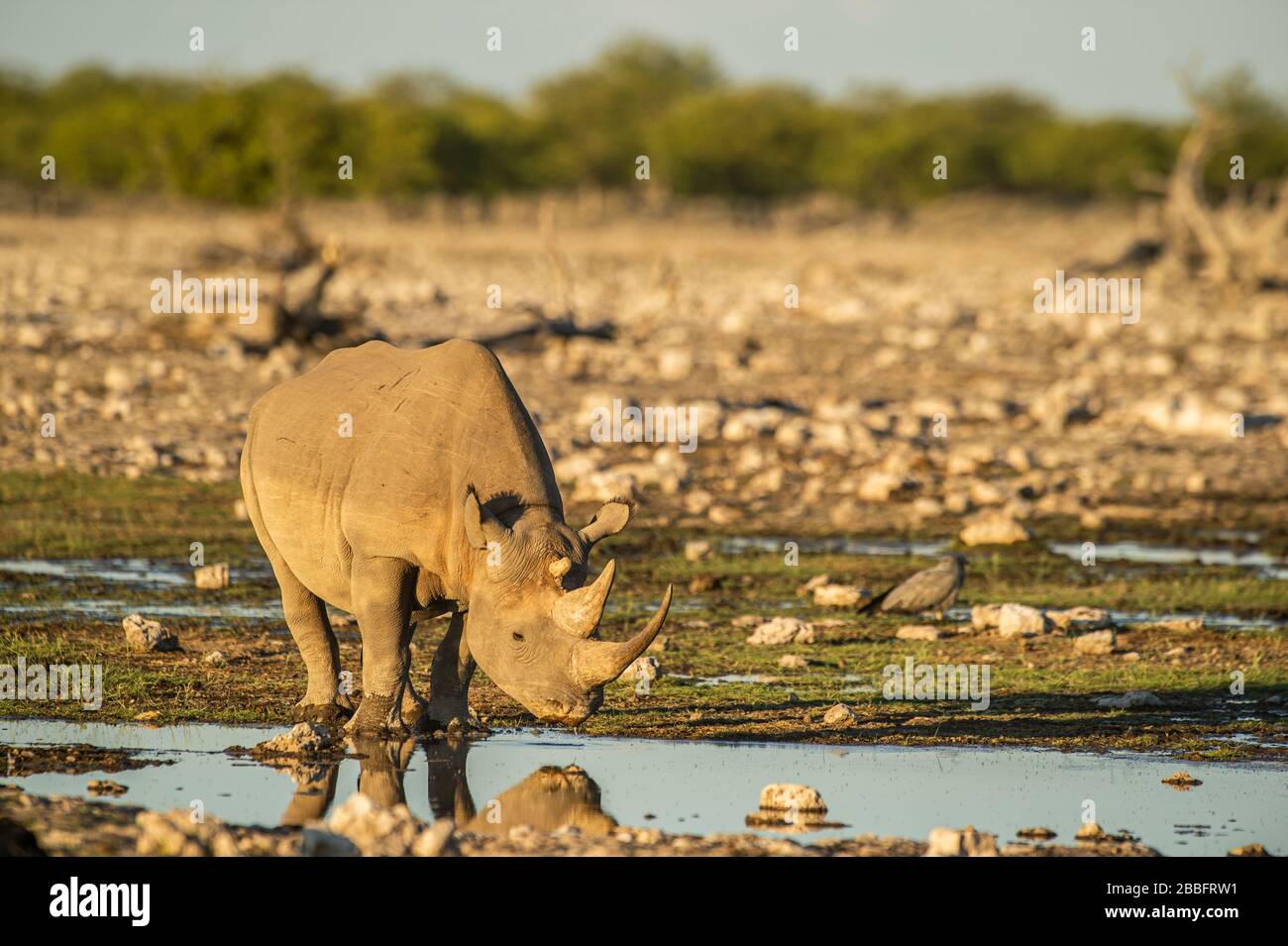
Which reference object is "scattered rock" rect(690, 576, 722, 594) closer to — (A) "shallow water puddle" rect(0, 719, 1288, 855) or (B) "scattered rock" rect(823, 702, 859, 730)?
(B) "scattered rock" rect(823, 702, 859, 730)

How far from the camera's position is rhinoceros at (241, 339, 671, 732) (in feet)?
25.9

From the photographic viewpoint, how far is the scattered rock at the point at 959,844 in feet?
22.0

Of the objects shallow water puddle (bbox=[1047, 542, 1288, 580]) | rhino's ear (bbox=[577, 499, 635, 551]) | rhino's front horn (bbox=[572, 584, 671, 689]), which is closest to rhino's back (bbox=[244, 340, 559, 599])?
rhino's ear (bbox=[577, 499, 635, 551])

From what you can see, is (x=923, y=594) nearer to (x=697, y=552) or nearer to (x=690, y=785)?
(x=697, y=552)

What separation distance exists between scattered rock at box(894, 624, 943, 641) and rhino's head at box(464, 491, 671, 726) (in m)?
4.22

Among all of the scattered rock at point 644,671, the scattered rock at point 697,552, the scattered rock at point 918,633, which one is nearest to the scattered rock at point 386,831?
the scattered rock at point 644,671

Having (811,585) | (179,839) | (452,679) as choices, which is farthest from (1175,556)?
(179,839)

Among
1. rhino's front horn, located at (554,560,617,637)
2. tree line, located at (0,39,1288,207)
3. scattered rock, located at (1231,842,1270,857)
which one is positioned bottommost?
scattered rock, located at (1231,842,1270,857)

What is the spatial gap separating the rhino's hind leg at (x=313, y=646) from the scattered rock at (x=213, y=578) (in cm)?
371

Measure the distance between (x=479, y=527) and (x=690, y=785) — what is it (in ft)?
4.65

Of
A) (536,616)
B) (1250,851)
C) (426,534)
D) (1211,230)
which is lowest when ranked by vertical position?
(1250,851)

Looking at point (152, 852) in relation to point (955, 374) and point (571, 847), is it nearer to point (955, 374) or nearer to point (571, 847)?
point (571, 847)

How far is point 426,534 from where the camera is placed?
328 inches

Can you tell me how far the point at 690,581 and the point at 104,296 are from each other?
51.7 feet
